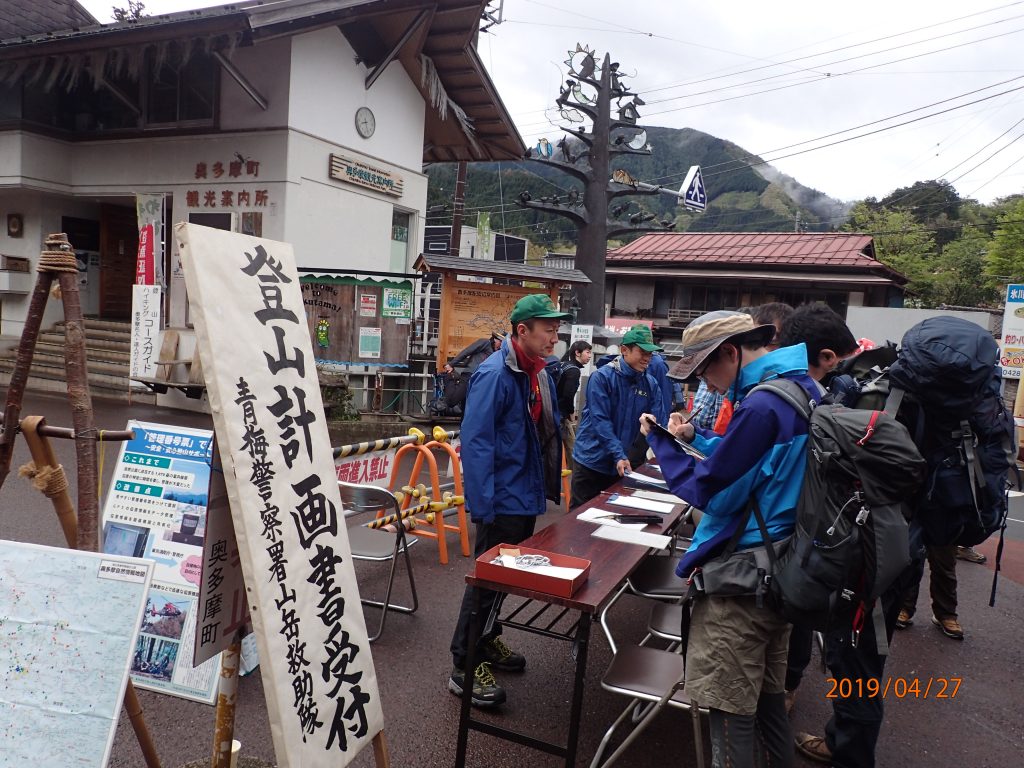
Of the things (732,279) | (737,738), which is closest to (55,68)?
(737,738)

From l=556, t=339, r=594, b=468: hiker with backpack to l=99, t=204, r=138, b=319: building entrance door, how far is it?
38.1 ft

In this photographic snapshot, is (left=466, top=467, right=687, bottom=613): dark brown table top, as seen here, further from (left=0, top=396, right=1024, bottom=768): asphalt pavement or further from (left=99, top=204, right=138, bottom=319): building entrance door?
(left=99, top=204, right=138, bottom=319): building entrance door

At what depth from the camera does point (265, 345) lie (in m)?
2.04

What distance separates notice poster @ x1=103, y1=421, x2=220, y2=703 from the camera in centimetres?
318

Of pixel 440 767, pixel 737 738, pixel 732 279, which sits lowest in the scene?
pixel 440 767

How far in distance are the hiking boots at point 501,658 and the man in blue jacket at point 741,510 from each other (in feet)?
5.46

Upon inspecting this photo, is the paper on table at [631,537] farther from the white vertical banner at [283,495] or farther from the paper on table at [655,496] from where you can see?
the white vertical banner at [283,495]

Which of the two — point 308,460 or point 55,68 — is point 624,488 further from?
point 55,68

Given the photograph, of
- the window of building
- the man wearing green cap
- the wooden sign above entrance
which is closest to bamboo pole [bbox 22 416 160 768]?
the man wearing green cap

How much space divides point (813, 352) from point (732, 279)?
20856mm

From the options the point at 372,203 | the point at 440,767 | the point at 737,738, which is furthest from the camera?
the point at 372,203

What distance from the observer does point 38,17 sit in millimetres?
14172

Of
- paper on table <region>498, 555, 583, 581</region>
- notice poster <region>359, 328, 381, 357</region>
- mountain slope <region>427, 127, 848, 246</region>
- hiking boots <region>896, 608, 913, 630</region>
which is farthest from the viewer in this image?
mountain slope <region>427, 127, 848, 246</region>

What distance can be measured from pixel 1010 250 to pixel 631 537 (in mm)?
29604
